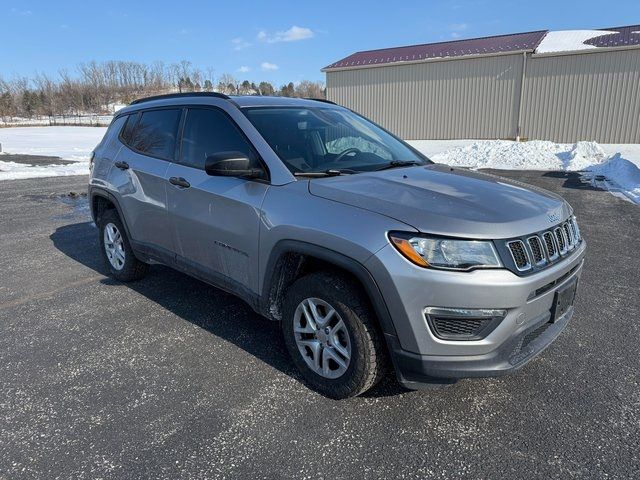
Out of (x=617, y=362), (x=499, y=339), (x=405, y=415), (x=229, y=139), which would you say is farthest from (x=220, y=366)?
(x=617, y=362)

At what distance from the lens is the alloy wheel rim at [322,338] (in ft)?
8.91

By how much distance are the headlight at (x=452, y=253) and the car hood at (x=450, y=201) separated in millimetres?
44

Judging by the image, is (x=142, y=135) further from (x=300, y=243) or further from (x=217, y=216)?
(x=300, y=243)

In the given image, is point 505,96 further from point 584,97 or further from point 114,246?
point 114,246

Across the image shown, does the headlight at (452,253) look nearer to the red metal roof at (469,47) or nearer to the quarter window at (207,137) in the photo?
the quarter window at (207,137)

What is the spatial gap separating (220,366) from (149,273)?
92.5 inches

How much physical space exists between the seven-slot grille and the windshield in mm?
1241

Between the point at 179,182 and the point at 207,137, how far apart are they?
42cm

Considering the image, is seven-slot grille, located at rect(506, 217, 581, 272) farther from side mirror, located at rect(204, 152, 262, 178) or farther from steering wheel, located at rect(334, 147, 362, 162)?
side mirror, located at rect(204, 152, 262, 178)

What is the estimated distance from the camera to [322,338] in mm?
2816

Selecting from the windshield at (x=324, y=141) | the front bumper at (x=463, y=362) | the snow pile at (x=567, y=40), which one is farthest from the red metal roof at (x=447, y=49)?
the front bumper at (x=463, y=362)

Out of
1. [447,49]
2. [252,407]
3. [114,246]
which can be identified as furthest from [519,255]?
[447,49]

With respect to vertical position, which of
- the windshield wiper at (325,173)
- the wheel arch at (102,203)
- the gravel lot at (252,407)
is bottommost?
the gravel lot at (252,407)

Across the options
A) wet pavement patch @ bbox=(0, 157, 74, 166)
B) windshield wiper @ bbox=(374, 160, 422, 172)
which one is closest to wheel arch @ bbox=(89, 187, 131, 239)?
windshield wiper @ bbox=(374, 160, 422, 172)
